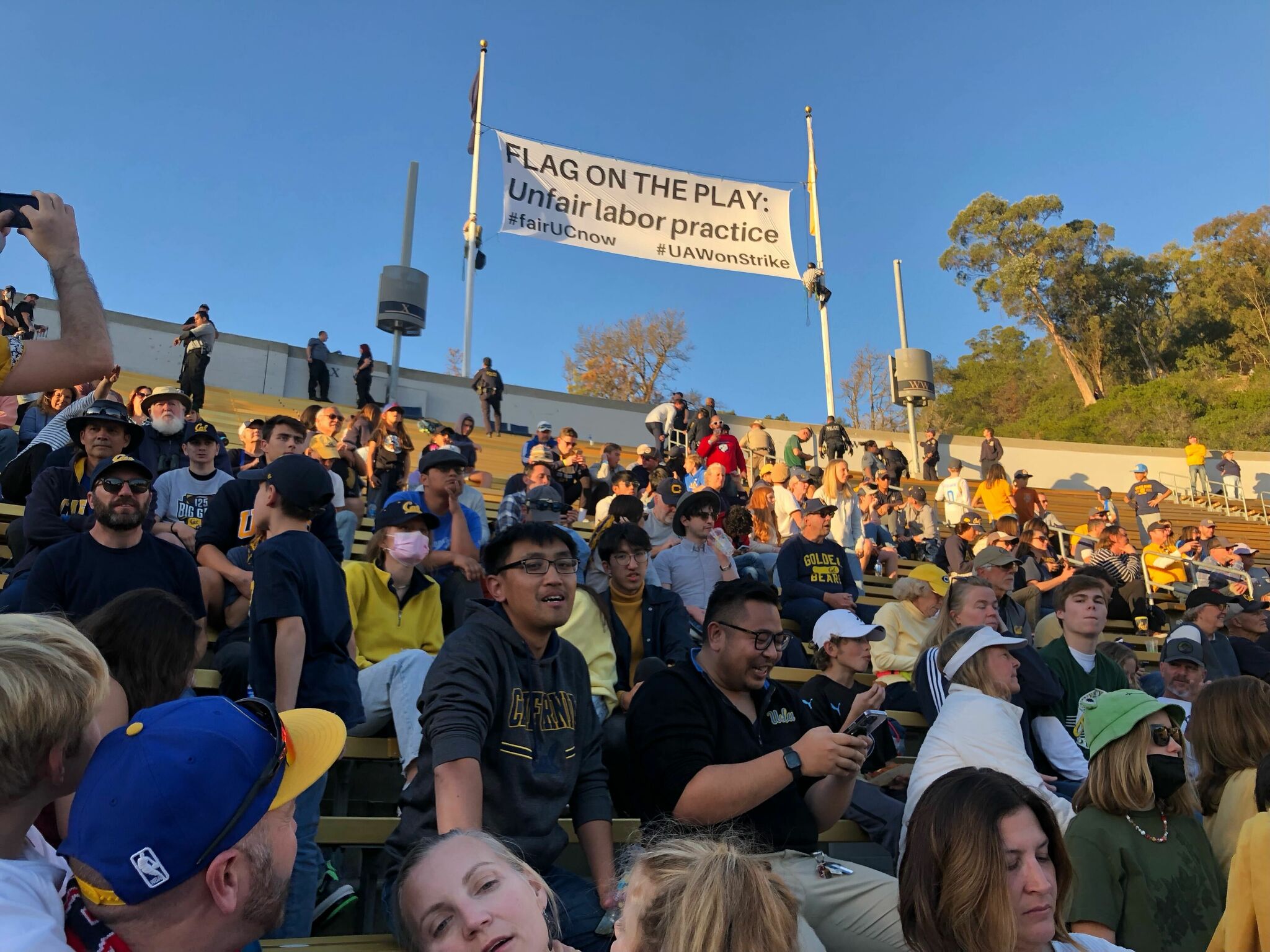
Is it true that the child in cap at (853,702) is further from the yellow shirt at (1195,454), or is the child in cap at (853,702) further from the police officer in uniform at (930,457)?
the yellow shirt at (1195,454)

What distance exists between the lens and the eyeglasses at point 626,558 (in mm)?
4992

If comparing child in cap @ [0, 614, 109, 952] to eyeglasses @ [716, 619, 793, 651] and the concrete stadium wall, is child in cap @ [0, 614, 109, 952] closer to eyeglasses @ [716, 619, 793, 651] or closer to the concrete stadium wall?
eyeglasses @ [716, 619, 793, 651]

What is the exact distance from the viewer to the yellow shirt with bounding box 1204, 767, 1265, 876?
3383 millimetres

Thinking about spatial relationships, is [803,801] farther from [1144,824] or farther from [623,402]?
[623,402]

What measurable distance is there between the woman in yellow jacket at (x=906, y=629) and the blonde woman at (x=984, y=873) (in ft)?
11.3

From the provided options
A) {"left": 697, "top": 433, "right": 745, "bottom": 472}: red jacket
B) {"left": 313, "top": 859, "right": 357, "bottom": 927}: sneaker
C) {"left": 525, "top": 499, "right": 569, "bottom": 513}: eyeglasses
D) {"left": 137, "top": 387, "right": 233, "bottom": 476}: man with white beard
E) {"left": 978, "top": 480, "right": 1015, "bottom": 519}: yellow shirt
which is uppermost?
{"left": 697, "top": 433, "right": 745, "bottom": 472}: red jacket

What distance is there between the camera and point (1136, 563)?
10.7 meters

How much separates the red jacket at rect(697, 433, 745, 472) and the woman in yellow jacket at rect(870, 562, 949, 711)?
20.0ft

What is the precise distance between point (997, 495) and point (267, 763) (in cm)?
1444

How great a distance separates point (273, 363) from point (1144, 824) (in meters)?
20.1

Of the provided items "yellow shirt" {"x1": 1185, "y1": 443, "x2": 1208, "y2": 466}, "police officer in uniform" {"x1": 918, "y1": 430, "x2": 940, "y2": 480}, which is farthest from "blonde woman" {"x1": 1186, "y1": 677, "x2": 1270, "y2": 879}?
"yellow shirt" {"x1": 1185, "y1": 443, "x2": 1208, "y2": 466}

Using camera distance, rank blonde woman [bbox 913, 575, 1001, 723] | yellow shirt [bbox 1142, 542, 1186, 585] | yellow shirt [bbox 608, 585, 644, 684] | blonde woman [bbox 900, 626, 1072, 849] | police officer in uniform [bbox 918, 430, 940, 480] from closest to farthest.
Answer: blonde woman [bbox 900, 626, 1072, 849] < blonde woman [bbox 913, 575, 1001, 723] < yellow shirt [bbox 608, 585, 644, 684] < yellow shirt [bbox 1142, 542, 1186, 585] < police officer in uniform [bbox 918, 430, 940, 480]

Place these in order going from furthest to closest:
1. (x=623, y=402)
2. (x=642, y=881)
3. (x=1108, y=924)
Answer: (x=623, y=402) < (x=1108, y=924) < (x=642, y=881)

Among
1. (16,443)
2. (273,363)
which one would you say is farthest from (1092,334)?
(16,443)
